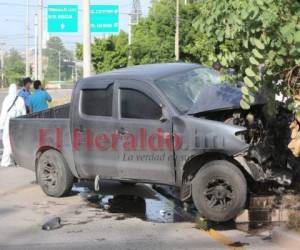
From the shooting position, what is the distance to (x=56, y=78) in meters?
147

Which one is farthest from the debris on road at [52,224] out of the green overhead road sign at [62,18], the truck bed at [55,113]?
the green overhead road sign at [62,18]

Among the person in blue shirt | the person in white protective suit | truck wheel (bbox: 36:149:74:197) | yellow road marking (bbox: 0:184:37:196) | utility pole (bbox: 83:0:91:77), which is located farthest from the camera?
utility pole (bbox: 83:0:91:77)

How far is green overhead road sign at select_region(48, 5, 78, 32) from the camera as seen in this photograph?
31.6 m

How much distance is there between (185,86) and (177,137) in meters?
0.88

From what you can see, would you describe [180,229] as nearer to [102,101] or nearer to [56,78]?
[102,101]

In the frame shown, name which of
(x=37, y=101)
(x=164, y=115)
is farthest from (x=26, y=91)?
(x=164, y=115)

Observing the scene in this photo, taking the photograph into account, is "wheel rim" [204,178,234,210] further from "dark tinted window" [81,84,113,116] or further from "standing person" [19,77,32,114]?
"standing person" [19,77,32,114]

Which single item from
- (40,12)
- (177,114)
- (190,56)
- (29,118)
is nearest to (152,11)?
(190,56)

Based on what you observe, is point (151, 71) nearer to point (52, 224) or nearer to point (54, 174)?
point (54, 174)

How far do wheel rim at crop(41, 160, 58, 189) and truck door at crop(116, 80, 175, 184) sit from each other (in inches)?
62.5

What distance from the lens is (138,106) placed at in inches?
327

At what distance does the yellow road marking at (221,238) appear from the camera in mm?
6811

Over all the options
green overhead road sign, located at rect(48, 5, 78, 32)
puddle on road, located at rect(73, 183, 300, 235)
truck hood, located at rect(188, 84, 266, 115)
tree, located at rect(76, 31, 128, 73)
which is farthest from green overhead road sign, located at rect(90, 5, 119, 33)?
truck hood, located at rect(188, 84, 266, 115)

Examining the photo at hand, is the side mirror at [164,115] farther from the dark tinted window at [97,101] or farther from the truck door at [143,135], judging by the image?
the dark tinted window at [97,101]
